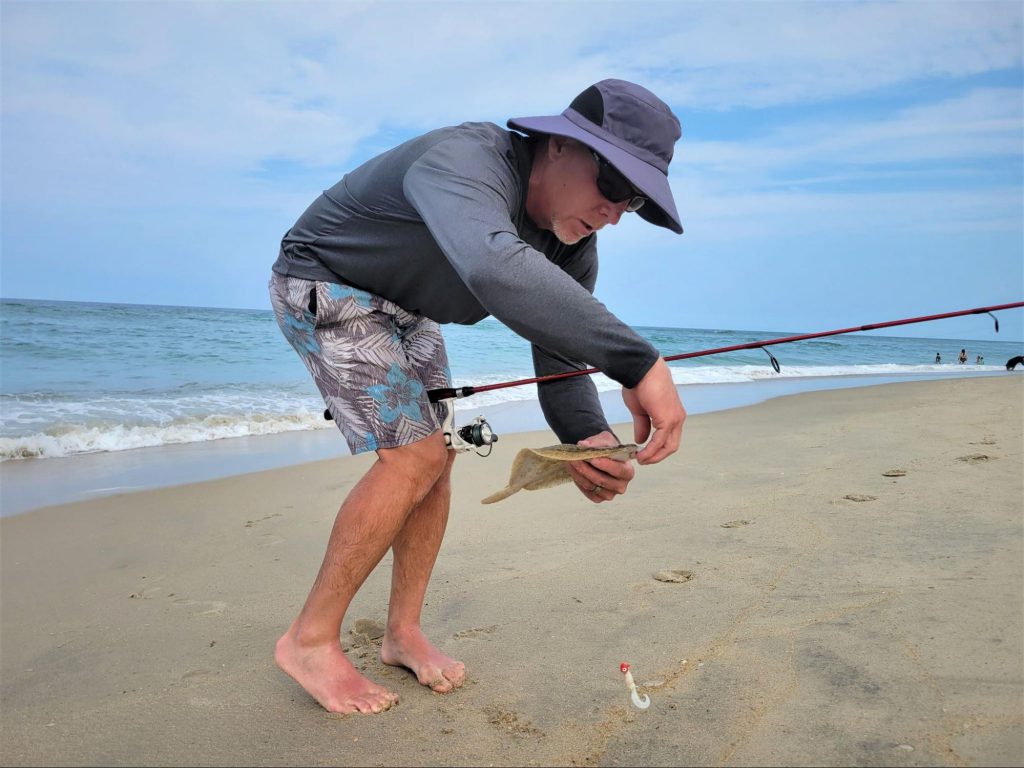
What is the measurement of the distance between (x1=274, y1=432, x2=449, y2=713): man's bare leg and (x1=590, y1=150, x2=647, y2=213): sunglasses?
79cm

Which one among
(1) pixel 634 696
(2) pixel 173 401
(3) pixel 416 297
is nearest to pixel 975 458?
(1) pixel 634 696

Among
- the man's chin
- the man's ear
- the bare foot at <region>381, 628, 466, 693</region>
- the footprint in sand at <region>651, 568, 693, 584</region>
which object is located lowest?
the footprint in sand at <region>651, 568, 693, 584</region>

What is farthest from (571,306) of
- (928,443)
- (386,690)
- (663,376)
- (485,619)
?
(928,443)

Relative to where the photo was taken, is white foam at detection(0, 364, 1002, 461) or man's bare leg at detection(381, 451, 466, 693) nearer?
man's bare leg at detection(381, 451, 466, 693)

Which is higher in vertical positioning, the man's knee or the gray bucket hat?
the gray bucket hat

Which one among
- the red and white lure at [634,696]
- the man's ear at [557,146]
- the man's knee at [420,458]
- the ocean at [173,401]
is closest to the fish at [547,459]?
the man's knee at [420,458]

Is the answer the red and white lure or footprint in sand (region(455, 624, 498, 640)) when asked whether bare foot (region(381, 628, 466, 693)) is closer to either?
footprint in sand (region(455, 624, 498, 640))

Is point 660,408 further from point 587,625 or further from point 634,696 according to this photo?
point 587,625

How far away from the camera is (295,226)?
2352 millimetres

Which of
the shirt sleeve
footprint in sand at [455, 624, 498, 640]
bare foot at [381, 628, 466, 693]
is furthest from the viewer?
footprint in sand at [455, 624, 498, 640]

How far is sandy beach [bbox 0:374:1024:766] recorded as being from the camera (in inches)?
76.8

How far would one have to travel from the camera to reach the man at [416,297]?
188 centimetres

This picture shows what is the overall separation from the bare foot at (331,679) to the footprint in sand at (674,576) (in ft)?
3.84

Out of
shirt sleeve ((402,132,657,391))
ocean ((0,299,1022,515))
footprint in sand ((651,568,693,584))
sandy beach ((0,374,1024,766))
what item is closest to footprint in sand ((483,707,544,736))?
sandy beach ((0,374,1024,766))
